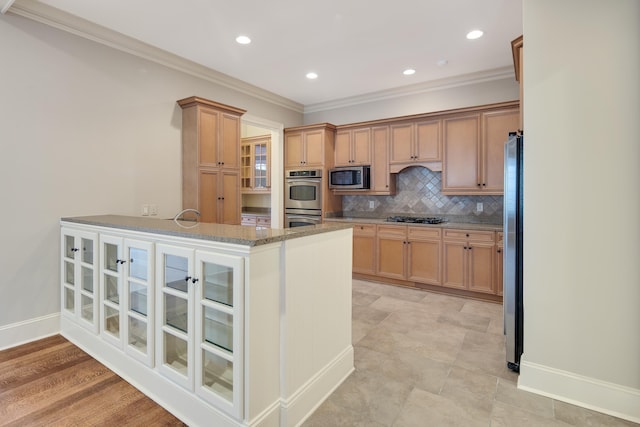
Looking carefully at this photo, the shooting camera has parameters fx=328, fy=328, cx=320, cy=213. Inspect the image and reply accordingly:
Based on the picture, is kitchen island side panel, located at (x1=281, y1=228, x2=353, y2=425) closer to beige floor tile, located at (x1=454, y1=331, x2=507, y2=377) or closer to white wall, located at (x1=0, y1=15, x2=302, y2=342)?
beige floor tile, located at (x1=454, y1=331, x2=507, y2=377)

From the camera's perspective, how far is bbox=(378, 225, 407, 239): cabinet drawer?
4.34 meters

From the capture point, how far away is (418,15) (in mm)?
2818

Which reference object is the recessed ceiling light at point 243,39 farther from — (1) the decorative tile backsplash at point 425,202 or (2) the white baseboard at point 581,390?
(2) the white baseboard at point 581,390

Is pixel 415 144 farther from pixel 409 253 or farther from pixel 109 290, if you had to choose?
pixel 109 290

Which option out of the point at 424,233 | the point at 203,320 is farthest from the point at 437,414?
the point at 424,233

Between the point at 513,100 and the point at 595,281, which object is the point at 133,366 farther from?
the point at 513,100

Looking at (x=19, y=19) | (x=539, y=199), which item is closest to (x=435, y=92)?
(x=539, y=199)

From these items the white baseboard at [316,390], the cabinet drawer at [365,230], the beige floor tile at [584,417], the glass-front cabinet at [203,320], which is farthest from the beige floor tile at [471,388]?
the cabinet drawer at [365,230]

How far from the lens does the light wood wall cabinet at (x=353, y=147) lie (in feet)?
16.0

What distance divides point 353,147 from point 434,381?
11.6ft

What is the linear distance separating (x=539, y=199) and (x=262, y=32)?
2.72 m

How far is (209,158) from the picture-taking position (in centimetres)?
375

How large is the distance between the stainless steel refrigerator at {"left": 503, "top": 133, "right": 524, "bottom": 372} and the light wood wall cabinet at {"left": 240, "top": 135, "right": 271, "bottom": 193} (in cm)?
432

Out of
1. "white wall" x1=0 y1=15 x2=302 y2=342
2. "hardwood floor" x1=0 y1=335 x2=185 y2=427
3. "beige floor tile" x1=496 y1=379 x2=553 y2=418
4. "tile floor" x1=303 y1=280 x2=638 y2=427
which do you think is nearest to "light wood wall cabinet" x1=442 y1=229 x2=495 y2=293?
"tile floor" x1=303 y1=280 x2=638 y2=427
